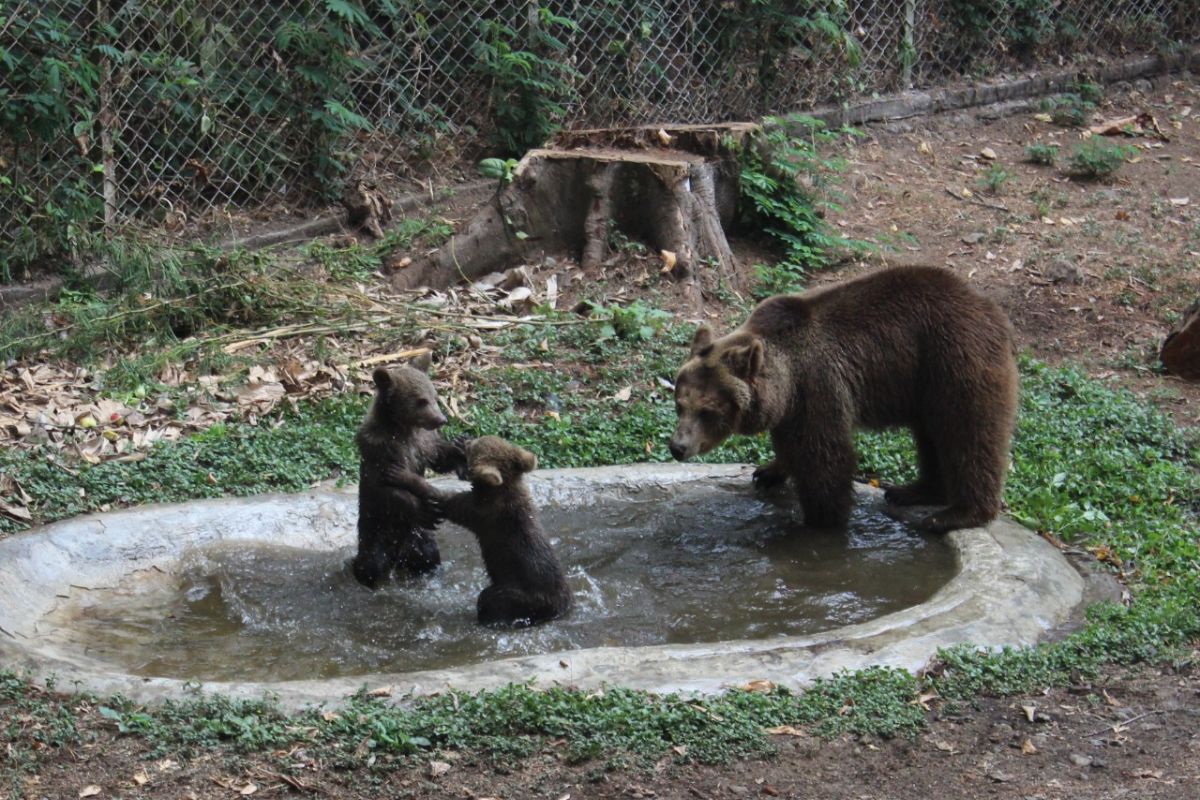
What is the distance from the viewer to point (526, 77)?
1427 centimetres

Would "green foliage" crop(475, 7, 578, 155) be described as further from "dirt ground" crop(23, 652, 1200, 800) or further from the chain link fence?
"dirt ground" crop(23, 652, 1200, 800)

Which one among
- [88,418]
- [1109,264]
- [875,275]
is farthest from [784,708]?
[1109,264]

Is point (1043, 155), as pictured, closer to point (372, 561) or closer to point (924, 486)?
point (924, 486)

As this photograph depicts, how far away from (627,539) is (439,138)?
7.62 meters

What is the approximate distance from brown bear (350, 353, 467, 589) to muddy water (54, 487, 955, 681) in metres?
0.16

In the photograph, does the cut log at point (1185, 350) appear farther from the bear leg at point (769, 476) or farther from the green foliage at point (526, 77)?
the green foliage at point (526, 77)

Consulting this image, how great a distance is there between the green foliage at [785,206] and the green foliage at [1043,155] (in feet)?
12.1

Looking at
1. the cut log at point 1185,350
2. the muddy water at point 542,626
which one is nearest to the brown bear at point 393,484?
the muddy water at point 542,626

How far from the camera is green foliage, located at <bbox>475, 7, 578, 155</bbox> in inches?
556

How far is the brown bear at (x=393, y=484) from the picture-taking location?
6.93 meters

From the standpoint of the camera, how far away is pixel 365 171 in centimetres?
1387

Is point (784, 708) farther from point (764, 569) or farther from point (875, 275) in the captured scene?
point (875, 275)

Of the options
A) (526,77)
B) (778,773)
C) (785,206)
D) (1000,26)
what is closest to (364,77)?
(526,77)

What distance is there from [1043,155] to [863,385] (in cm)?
934
